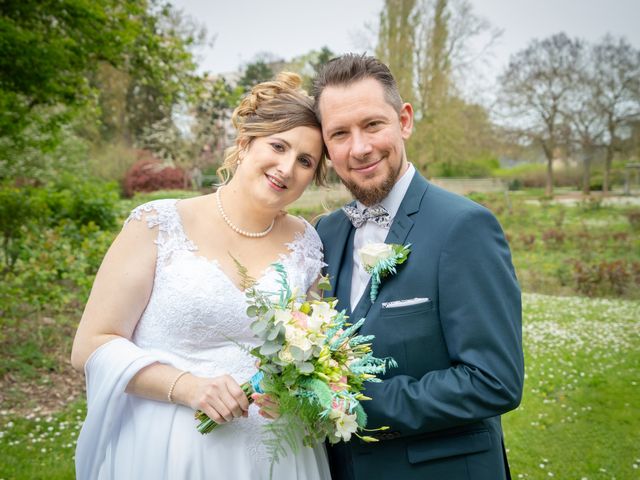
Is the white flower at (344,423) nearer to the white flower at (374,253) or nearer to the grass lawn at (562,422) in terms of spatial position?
the white flower at (374,253)

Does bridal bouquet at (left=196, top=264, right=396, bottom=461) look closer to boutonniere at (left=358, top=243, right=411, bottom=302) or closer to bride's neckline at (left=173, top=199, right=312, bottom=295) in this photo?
boutonniere at (left=358, top=243, right=411, bottom=302)

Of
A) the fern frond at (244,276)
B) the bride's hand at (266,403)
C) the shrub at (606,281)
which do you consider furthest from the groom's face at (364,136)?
the shrub at (606,281)

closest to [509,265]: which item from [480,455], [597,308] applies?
[480,455]

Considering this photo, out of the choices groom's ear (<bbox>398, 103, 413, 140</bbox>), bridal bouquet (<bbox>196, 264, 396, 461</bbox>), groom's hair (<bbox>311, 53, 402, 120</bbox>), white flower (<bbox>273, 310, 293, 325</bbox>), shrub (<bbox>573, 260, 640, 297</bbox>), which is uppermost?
groom's hair (<bbox>311, 53, 402, 120</bbox>)

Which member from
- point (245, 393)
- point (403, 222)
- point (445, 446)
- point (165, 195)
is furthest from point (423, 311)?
point (165, 195)

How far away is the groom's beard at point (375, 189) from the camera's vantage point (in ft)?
8.75

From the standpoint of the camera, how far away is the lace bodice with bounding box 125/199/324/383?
2.49 metres

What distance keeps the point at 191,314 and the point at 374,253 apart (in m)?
0.90

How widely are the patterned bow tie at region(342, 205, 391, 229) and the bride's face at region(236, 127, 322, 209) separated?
29 centimetres

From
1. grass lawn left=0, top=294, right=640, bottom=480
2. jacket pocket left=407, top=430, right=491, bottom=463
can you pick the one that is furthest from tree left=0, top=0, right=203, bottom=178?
jacket pocket left=407, top=430, right=491, bottom=463

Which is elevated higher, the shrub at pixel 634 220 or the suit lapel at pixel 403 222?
the suit lapel at pixel 403 222

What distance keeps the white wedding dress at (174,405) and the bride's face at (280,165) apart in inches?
17.5

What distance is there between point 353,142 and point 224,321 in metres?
1.06

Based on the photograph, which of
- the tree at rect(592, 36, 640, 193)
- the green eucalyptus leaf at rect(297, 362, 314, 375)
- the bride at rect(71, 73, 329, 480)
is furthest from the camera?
the tree at rect(592, 36, 640, 193)
